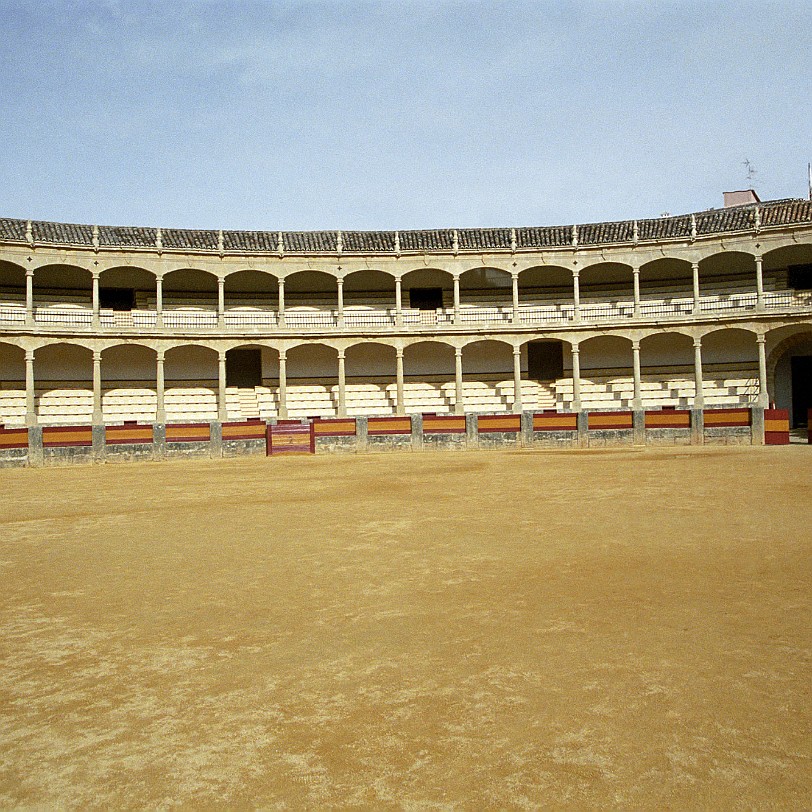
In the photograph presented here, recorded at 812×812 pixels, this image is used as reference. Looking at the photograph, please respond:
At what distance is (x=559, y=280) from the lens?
30.4 meters

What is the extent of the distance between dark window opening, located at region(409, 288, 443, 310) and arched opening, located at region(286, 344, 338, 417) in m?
4.41

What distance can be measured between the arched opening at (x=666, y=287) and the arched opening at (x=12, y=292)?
2556 cm

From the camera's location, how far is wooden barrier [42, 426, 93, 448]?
773 inches

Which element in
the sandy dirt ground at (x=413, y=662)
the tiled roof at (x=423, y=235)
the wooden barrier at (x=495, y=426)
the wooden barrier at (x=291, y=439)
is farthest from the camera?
the tiled roof at (x=423, y=235)

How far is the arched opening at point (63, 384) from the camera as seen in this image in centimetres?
2641

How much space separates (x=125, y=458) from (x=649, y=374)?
70.1ft

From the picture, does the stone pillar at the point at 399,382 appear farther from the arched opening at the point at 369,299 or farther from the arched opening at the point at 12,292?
the arched opening at the point at 12,292

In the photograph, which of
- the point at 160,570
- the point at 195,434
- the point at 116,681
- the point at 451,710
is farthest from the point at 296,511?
the point at 195,434

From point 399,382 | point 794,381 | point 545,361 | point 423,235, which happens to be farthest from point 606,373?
point 423,235

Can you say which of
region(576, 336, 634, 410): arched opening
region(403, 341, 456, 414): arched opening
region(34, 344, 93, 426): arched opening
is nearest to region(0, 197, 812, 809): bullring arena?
region(576, 336, 634, 410): arched opening

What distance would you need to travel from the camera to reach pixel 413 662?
358 cm

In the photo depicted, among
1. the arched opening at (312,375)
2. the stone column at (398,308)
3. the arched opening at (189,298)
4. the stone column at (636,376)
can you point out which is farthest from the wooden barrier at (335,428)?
the stone column at (636,376)

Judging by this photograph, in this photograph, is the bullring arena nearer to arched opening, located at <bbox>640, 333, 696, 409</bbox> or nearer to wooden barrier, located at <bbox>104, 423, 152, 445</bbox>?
wooden barrier, located at <bbox>104, 423, 152, 445</bbox>

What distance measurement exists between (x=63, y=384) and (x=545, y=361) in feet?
67.3
